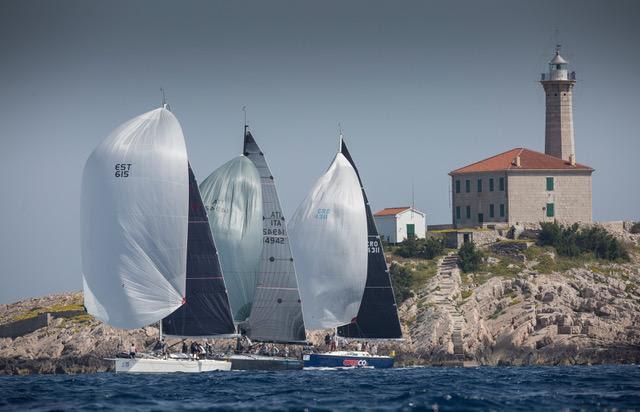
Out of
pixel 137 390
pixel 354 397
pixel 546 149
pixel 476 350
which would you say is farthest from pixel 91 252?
pixel 546 149

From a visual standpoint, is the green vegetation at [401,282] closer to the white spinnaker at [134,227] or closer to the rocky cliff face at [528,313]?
the rocky cliff face at [528,313]

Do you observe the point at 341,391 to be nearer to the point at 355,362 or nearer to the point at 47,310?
the point at 355,362

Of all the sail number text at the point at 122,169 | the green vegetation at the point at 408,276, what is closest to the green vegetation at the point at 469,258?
the green vegetation at the point at 408,276

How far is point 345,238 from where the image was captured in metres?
67.5

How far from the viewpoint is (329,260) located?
67.1 meters

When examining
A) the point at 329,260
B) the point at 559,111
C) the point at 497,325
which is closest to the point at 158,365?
the point at 329,260

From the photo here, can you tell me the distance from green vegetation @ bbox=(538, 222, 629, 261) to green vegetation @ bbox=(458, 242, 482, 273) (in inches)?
203

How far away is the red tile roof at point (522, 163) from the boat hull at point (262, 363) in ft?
104

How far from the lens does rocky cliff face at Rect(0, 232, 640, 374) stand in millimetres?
75375

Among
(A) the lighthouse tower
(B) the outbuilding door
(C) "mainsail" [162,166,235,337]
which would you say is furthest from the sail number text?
(A) the lighthouse tower

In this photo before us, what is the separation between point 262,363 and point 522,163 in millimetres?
33811

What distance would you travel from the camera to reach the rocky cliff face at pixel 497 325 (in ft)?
247

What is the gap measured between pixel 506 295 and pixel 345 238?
18630 millimetres

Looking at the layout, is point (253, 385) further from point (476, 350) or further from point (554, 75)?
point (554, 75)
